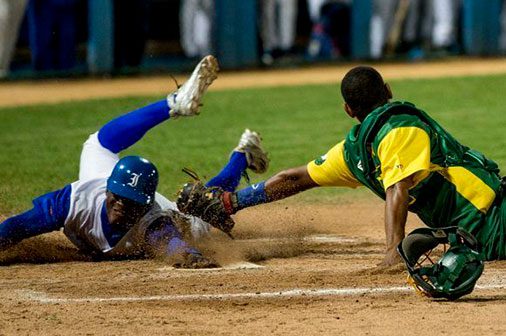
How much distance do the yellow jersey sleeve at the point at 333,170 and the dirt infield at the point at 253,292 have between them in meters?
0.46

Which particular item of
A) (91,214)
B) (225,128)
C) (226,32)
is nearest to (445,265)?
(91,214)

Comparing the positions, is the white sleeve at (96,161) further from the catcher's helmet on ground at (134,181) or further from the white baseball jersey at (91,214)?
the catcher's helmet on ground at (134,181)

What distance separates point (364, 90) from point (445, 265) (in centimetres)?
114

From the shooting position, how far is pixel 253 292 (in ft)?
19.4

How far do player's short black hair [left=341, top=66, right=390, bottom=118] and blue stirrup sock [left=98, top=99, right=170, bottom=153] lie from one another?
1618 millimetres

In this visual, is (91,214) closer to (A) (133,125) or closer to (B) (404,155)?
(A) (133,125)

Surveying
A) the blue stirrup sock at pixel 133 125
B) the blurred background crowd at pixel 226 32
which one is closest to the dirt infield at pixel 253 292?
the blue stirrup sock at pixel 133 125

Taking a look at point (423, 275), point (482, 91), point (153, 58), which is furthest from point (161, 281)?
point (153, 58)

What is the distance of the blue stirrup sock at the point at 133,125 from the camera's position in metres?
7.49

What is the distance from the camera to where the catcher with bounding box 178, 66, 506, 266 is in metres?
5.99

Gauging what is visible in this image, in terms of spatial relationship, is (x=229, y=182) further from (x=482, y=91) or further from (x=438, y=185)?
(x=482, y=91)

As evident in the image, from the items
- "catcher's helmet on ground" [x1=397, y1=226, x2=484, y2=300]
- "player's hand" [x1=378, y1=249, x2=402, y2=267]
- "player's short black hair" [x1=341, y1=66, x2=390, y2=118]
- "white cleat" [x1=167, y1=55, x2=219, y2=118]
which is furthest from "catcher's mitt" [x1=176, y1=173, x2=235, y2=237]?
"catcher's helmet on ground" [x1=397, y1=226, x2=484, y2=300]

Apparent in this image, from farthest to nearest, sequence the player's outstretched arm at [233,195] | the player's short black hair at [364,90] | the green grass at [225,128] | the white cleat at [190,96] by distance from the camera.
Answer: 1. the green grass at [225,128]
2. the white cleat at [190,96]
3. the player's outstretched arm at [233,195]
4. the player's short black hair at [364,90]

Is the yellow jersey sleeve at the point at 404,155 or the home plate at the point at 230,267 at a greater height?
the yellow jersey sleeve at the point at 404,155
